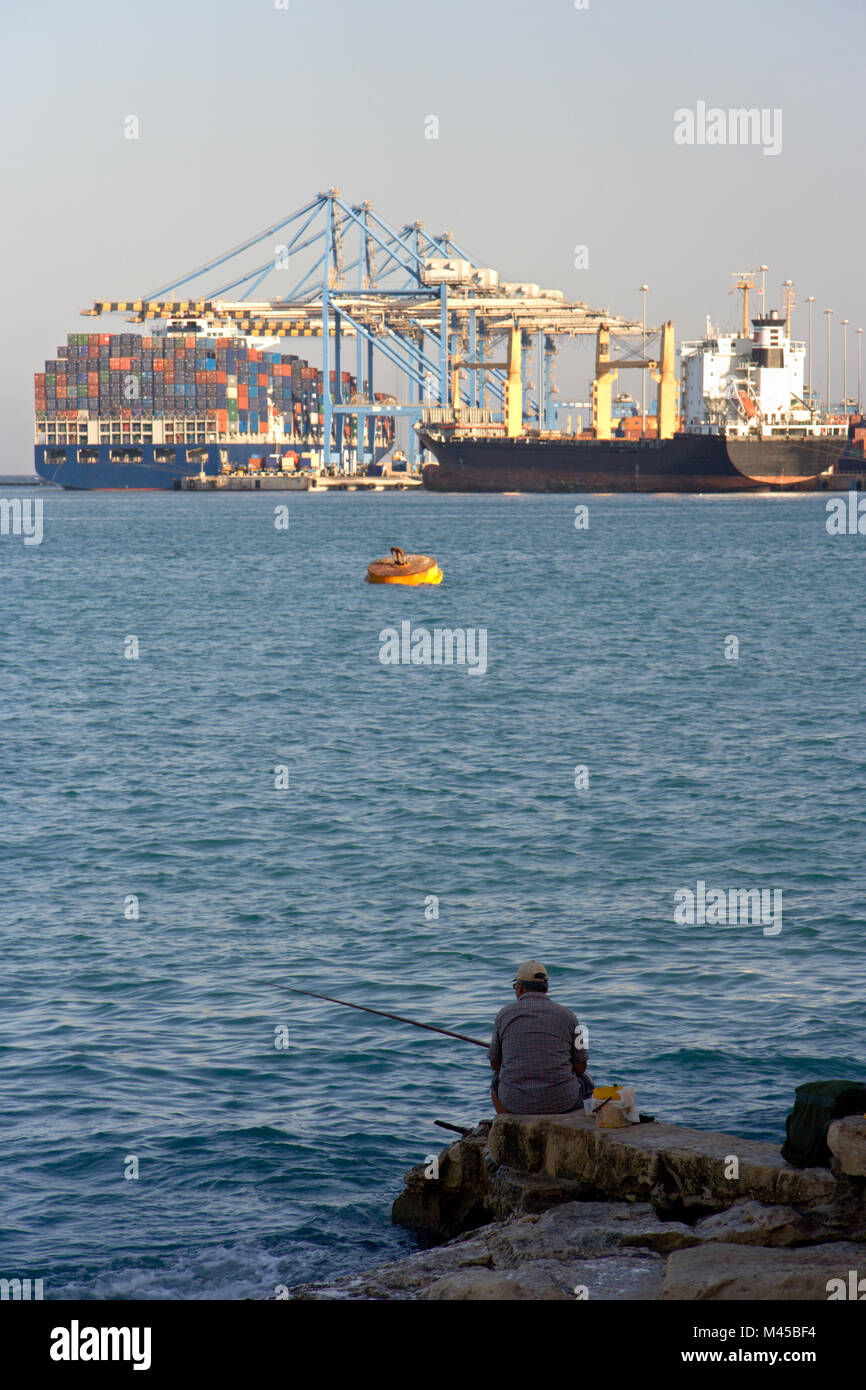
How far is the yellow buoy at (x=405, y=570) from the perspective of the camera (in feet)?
178

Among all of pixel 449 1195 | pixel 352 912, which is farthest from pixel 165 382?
pixel 449 1195

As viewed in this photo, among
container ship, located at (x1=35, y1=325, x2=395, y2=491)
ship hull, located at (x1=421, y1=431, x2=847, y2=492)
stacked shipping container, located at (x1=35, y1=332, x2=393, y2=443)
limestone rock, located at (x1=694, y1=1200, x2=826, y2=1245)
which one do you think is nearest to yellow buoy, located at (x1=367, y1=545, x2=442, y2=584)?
limestone rock, located at (x1=694, y1=1200, x2=826, y2=1245)

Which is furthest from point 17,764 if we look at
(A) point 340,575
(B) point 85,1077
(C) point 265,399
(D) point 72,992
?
(C) point 265,399

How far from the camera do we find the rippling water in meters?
9.48

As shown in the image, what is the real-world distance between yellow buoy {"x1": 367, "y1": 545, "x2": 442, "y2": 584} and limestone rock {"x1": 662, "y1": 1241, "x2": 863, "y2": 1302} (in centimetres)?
4753

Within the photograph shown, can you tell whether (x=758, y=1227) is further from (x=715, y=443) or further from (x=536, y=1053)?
(x=715, y=443)

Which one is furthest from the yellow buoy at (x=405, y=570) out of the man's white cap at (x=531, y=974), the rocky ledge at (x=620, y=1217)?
the man's white cap at (x=531, y=974)

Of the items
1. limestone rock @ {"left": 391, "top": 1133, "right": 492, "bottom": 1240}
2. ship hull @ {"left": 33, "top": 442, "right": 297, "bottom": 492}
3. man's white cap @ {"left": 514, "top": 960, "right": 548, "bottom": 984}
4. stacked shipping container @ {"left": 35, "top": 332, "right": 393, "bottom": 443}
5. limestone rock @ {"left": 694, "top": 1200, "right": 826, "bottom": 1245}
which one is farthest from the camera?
ship hull @ {"left": 33, "top": 442, "right": 297, "bottom": 492}

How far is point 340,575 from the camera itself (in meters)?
63.0

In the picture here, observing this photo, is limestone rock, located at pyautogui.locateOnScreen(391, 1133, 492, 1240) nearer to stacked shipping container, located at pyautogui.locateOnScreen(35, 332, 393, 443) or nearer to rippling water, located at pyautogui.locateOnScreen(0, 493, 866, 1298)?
rippling water, located at pyautogui.locateOnScreen(0, 493, 866, 1298)

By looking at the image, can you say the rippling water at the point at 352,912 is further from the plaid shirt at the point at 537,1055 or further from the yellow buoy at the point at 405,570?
the yellow buoy at the point at 405,570

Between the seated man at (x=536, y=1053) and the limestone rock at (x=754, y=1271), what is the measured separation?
1508 millimetres

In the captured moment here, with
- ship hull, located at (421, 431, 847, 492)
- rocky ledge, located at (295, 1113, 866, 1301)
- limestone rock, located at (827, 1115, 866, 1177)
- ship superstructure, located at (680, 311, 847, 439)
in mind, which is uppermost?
ship superstructure, located at (680, 311, 847, 439)
